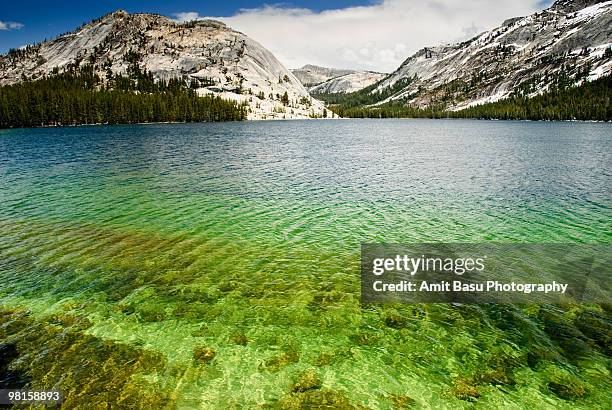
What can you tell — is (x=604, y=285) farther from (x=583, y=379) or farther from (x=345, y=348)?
(x=345, y=348)

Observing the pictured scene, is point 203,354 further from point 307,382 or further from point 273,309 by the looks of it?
point 307,382

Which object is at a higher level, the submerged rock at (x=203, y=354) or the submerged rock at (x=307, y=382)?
the submerged rock at (x=203, y=354)

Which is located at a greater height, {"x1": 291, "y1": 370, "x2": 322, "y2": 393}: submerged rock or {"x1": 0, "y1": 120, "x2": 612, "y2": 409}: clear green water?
{"x1": 0, "y1": 120, "x2": 612, "y2": 409}: clear green water

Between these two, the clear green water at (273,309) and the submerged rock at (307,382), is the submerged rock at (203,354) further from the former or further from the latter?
the submerged rock at (307,382)

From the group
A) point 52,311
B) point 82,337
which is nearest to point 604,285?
point 82,337

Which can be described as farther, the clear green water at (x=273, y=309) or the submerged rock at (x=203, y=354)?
the submerged rock at (x=203, y=354)

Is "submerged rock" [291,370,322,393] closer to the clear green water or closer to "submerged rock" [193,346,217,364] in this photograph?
the clear green water

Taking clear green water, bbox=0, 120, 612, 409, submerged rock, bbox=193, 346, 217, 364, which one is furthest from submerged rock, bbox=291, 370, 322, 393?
submerged rock, bbox=193, 346, 217, 364

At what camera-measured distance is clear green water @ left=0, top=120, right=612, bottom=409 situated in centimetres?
1273

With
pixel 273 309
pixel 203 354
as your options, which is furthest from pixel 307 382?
pixel 273 309

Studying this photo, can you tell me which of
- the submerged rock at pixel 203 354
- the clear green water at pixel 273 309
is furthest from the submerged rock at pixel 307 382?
the submerged rock at pixel 203 354

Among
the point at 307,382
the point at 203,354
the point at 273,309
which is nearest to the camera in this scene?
the point at 307,382

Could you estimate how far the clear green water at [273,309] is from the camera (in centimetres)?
1273

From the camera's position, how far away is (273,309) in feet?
59.0
